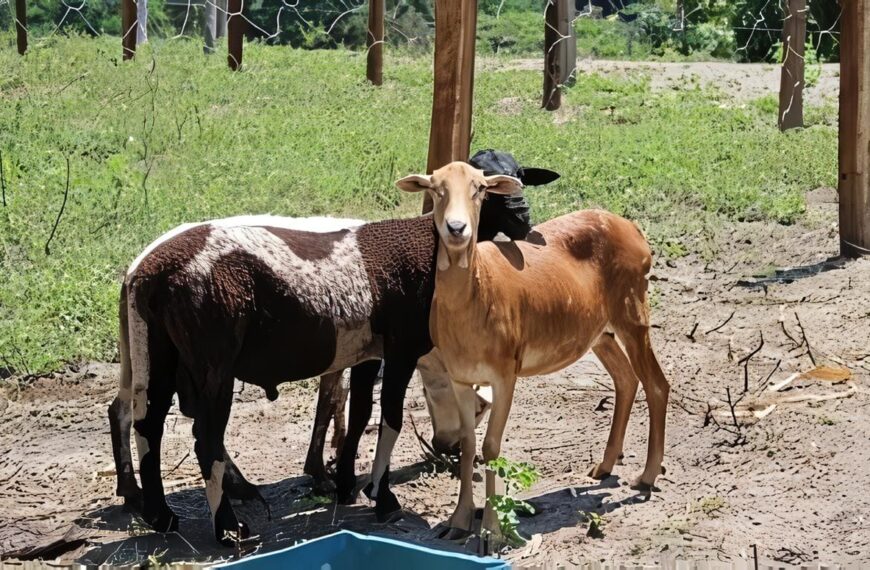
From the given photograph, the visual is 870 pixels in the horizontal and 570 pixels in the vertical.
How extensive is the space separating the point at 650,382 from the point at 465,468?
1333 millimetres

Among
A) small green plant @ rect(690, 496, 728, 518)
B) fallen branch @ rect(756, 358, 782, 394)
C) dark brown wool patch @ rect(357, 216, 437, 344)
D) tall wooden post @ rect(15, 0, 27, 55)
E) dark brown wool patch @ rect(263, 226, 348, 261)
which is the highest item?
tall wooden post @ rect(15, 0, 27, 55)

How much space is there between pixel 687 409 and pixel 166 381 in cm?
351

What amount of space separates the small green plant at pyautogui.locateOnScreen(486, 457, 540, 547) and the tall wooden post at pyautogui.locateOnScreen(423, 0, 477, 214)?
273cm

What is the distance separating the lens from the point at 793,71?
16094mm

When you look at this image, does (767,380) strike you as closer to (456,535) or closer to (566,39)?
(456,535)

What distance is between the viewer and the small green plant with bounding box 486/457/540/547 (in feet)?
21.1

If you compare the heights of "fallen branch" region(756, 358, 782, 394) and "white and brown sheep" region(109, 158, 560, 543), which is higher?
"white and brown sheep" region(109, 158, 560, 543)

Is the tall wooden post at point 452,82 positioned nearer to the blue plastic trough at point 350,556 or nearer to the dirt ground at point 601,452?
the dirt ground at point 601,452

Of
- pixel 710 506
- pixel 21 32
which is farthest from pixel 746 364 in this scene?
pixel 21 32

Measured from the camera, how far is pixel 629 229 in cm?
762

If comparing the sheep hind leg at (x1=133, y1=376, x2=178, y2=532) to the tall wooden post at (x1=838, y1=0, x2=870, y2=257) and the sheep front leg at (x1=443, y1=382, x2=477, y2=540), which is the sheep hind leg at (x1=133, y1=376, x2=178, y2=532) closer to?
the sheep front leg at (x1=443, y1=382, x2=477, y2=540)

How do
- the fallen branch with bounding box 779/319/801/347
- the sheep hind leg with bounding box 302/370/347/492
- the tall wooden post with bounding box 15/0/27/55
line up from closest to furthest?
→ the sheep hind leg with bounding box 302/370/347/492, the fallen branch with bounding box 779/319/801/347, the tall wooden post with bounding box 15/0/27/55

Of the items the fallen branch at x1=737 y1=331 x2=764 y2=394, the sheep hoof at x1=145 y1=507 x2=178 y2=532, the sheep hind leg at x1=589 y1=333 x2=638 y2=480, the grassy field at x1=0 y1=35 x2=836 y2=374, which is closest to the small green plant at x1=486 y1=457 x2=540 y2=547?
the sheep hind leg at x1=589 y1=333 x2=638 y2=480

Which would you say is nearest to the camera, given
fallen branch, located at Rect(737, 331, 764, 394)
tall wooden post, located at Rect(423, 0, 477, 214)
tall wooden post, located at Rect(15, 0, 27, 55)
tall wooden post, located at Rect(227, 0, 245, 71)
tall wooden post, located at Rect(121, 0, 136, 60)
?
fallen branch, located at Rect(737, 331, 764, 394)
